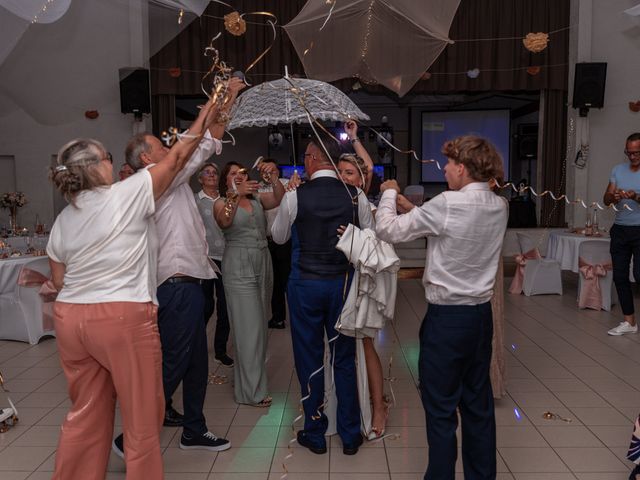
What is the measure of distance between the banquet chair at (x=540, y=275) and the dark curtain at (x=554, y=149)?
281cm

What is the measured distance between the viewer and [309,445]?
9.48ft

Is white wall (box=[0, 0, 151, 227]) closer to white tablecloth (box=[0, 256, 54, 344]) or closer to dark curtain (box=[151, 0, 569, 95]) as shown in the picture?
white tablecloth (box=[0, 256, 54, 344])

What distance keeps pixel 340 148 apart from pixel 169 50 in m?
6.88

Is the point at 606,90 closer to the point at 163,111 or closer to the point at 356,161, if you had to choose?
the point at 163,111

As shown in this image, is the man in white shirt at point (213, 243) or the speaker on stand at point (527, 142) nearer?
the man in white shirt at point (213, 243)

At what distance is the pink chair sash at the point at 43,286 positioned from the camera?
4863 mm

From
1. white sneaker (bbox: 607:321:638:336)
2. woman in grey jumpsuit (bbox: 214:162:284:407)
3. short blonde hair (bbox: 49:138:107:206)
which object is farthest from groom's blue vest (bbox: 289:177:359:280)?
white sneaker (bbox: 607:321:638:336)

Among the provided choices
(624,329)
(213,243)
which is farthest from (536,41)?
Result: (213,243)

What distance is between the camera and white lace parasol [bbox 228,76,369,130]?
3.47 metres

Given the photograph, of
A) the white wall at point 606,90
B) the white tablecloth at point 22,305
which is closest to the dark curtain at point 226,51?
the white wall at point 606,90

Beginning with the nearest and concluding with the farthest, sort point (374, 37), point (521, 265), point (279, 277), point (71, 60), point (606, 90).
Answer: point (71, 60) → point (374, 37) → point (279, 277) → point (521, 265) → point (606, 90)

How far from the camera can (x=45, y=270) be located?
16.6ft

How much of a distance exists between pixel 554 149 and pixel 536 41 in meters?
1.88

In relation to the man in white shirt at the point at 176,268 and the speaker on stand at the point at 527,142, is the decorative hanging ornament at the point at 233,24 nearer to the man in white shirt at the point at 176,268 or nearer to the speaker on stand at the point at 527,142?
the man in white shirt at the point at 176,268
